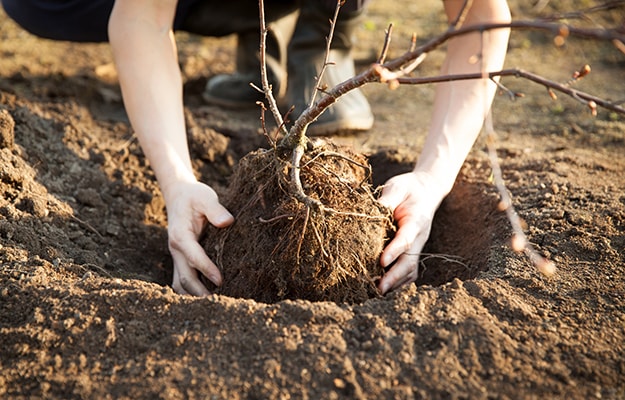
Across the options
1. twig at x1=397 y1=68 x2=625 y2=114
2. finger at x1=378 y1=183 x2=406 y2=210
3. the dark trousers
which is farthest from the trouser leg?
twig at x1=397 y1=68 x2=625 y2=114

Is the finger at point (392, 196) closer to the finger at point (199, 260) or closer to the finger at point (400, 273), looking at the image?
the finger at point (400, 273)

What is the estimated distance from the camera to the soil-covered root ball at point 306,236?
1934mm

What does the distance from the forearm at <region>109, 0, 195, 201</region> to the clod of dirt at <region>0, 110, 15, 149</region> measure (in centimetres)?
49

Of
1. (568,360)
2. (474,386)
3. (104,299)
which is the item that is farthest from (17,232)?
(568,360)

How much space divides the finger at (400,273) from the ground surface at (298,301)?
0.12 metres

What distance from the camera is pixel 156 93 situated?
7.50ft

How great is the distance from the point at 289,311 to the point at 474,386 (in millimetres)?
511

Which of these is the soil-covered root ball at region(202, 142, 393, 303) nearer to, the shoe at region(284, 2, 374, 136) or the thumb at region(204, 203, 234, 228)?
the thumb at region(204, 203, 234, 228)

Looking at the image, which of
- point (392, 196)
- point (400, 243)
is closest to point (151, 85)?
point (392, 196)

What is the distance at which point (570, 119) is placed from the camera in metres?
3.50

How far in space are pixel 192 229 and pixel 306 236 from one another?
437 mm

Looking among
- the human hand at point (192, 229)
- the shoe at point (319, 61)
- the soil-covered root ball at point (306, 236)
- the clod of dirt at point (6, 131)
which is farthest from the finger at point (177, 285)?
the shoe at point (319, 61)

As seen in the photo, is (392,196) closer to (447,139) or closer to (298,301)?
(447,139)

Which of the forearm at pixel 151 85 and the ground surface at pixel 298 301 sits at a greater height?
the forearm at pixel 151 85
